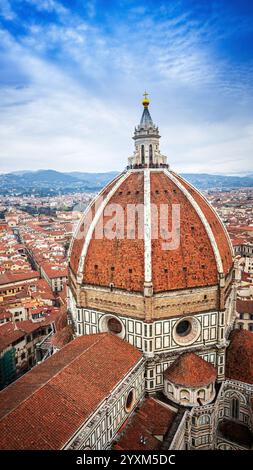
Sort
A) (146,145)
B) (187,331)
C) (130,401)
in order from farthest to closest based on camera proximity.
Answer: (146,145) < (187,331) < (130,401)

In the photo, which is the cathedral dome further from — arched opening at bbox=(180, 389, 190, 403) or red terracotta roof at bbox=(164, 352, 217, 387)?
arched opening at bbox=(180, 389, 190, 403)

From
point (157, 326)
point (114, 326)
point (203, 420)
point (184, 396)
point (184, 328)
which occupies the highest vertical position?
point (157, 326)

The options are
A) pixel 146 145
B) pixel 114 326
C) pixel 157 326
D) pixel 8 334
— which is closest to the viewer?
pixel 157 326

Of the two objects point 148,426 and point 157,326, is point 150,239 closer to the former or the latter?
point 157,326

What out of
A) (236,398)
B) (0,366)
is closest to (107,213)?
(236,398)

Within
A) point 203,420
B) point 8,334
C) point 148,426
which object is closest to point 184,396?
point 203,420

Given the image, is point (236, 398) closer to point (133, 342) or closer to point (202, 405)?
point (202, 405)
